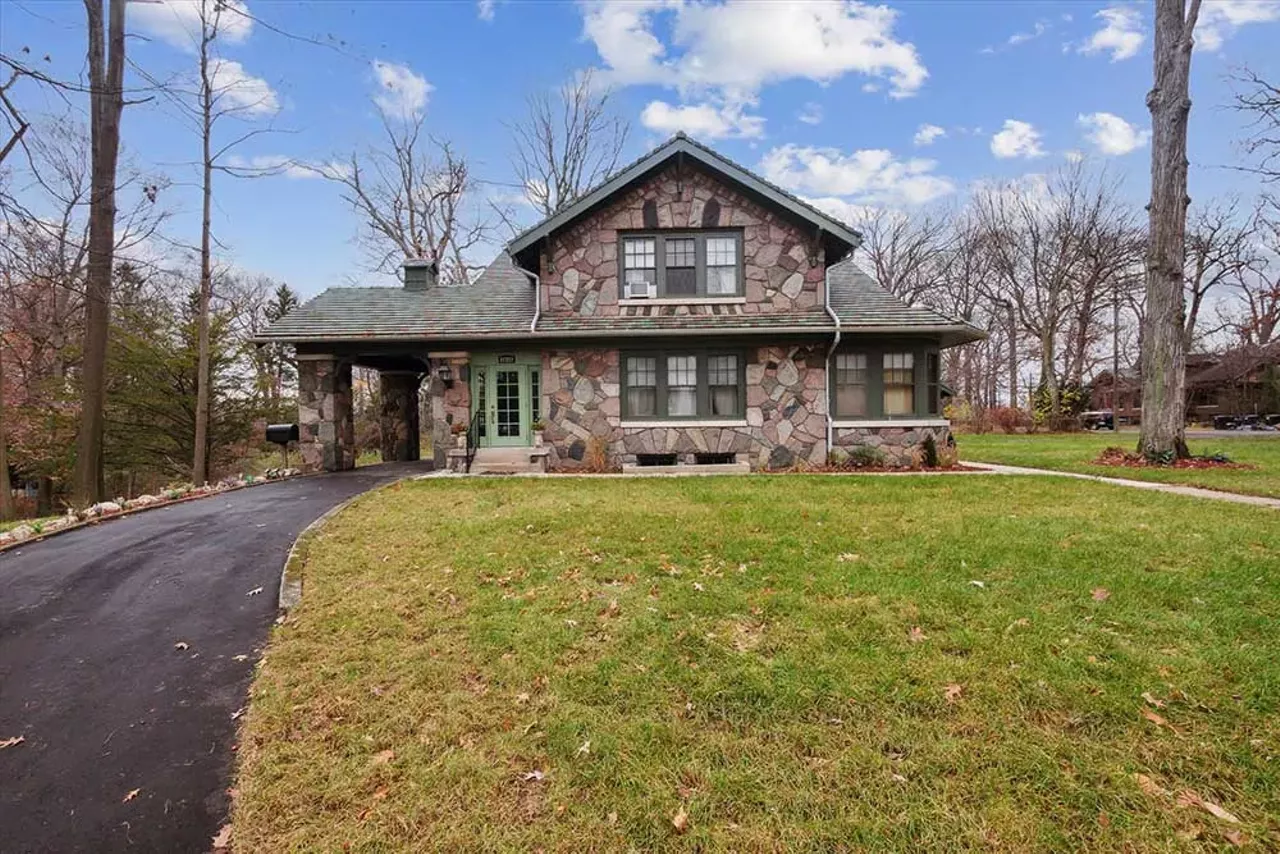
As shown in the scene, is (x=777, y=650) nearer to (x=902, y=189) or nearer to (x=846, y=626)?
(x=846, y=626)

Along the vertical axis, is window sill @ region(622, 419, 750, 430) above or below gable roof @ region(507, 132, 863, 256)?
below

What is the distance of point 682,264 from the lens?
1281 cm

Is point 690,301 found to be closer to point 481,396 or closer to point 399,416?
point 481,396

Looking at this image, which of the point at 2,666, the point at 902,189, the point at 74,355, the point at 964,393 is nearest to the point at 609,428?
the point at 2,666

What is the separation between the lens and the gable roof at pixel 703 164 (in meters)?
12.1

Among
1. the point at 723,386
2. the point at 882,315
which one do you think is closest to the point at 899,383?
the point at 882,315

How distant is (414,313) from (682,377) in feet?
21.5

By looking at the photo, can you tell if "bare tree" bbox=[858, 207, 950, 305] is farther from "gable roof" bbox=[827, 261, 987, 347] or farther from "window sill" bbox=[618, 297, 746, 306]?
"window sill" bbox=[618, 297, 746, 306]

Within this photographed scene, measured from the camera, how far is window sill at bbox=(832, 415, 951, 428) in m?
12.6

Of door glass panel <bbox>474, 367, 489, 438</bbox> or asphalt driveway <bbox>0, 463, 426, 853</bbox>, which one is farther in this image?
door glass panel <bbox>474, 367, 489, 438</bbox>

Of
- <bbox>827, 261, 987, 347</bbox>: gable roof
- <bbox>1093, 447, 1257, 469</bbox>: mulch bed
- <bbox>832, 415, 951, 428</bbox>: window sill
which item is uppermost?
<bbox>827, 261, 987, 347</bbox>: gable roof

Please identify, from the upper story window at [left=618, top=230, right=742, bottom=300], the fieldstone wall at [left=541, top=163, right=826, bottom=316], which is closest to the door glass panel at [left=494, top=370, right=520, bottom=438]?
the fieldstone wall at [left=541, top=163, right=826, bottom=316]

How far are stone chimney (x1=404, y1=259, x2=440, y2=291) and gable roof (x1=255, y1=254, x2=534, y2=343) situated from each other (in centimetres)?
45

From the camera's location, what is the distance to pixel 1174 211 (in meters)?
11.7
